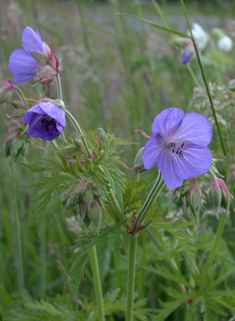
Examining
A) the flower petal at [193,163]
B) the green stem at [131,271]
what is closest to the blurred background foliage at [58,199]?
the green stem at [131,271]

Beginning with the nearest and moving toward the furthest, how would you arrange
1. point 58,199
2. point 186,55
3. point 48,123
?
1. point 48,123
2. point 58,199
3. point 186,55

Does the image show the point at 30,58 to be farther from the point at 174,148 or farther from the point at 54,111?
the point at 174,148

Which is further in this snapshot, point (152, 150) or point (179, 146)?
point (179, 146)

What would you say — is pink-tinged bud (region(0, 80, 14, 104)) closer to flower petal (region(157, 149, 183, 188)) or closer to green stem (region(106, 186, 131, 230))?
green stem (region(106, 186, 131, 230))

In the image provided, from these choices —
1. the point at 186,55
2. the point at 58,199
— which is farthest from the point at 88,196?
the point at 186,55

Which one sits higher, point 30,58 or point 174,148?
point 30,58

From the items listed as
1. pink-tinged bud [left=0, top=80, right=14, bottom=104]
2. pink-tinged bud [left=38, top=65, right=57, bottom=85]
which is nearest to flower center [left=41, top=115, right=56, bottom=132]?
pink-tinged bud [left=38, top=65, right=57, bottom=85]
